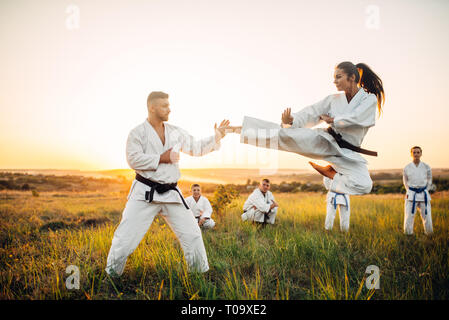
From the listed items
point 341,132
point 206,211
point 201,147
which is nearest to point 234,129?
point 201,147

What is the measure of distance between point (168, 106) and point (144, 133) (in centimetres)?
48

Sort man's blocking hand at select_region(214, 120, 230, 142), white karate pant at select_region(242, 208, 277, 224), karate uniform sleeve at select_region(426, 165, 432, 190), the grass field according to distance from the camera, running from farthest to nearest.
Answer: white karate pant at select_region(242, 208, 277, 224)
karate uniform sleeve at select_region(426, 165, 432, 190)
man's blocking hand at select_region(214, 120, 230, 142)
the grass field

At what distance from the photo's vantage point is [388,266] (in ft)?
12.8

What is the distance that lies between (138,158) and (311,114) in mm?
2516

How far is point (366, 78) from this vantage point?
362 centimetres

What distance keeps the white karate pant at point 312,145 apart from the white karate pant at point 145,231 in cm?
131

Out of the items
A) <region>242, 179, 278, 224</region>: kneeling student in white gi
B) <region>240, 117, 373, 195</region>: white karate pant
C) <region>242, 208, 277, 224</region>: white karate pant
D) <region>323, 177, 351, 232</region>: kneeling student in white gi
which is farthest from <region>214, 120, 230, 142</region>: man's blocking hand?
<region>323, 177, 351, 232</region>: kneeling student in white gi

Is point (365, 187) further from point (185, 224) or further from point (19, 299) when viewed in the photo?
point (19, 299)

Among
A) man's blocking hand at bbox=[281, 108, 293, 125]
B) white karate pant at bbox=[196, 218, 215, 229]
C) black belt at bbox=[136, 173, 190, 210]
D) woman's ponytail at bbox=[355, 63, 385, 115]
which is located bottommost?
white karate pant at bbox=[196, 218, 215, 229]

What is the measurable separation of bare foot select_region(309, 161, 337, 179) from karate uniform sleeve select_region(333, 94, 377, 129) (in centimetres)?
69

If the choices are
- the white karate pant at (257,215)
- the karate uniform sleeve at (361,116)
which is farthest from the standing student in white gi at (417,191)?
the karate uniform sleeve at (361,116)

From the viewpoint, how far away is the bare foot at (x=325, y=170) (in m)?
3.51

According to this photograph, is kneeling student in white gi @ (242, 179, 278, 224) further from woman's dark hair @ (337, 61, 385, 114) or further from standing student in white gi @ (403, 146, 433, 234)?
woman's dark hair @ (337, 61, 385, 114)

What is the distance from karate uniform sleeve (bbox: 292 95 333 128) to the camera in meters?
3.60
